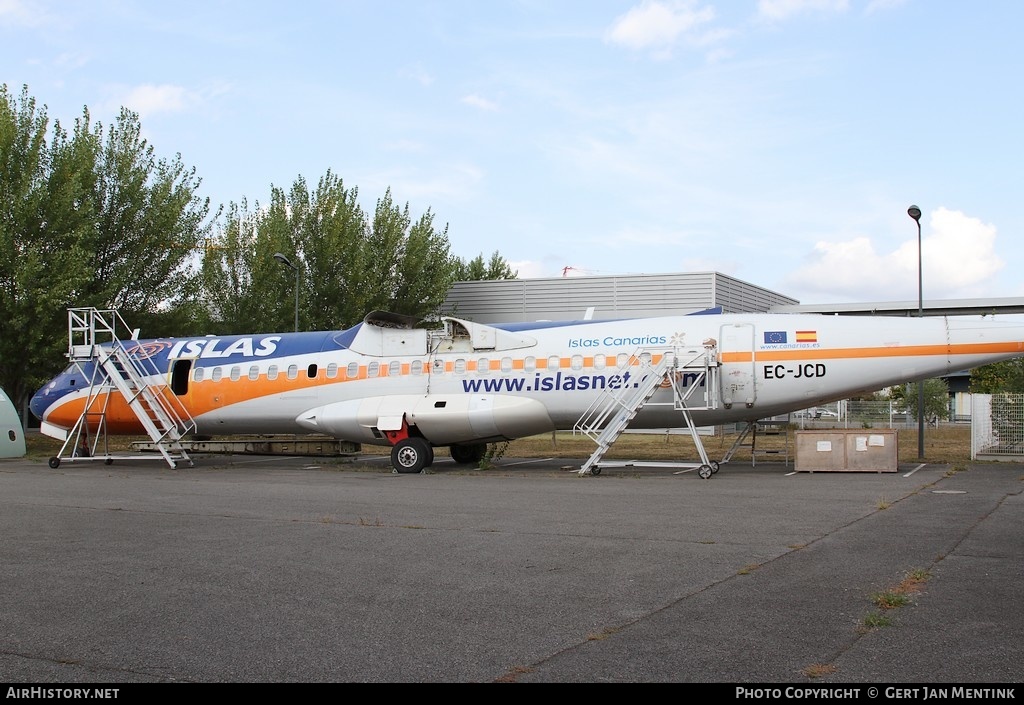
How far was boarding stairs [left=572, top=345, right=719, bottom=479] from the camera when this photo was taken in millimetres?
20484

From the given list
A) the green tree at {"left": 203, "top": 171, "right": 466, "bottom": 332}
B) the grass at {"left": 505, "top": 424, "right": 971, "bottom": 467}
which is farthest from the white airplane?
the green tree at {"left": 203, "top": 171, "right": 466, "bottom": 332}

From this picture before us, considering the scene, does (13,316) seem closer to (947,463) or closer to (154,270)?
(154,270)

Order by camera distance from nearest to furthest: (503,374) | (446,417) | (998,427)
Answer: (446,417) < (503,374) < (998,427)

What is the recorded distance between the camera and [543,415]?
2180cm

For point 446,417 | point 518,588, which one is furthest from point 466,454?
point 518,588

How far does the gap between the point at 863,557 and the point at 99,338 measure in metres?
33.8

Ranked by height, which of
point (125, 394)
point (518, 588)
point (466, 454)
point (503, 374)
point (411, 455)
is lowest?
point (518, 588)

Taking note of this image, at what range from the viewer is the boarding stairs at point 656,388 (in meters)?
20.5

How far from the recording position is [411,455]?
21906 mm

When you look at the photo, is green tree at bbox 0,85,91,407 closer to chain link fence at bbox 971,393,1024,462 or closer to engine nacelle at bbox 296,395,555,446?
engine nacelle at bbox 296,395,555,446

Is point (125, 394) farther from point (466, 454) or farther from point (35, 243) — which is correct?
point (35, 243)

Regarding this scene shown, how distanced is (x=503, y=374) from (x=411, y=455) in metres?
2.87
